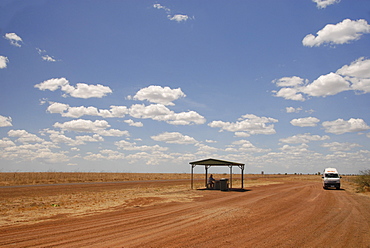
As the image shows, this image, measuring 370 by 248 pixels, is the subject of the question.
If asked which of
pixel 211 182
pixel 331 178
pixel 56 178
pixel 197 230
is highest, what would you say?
pixel 331 178

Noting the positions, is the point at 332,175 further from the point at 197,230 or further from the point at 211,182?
the point at 197,230

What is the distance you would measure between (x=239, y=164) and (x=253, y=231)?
21.8 m

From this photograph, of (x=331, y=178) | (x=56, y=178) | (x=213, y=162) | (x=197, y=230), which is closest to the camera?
(x=197, y=230)

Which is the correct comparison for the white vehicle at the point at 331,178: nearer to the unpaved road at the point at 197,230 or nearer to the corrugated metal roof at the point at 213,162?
the corrugated metal roof at the point at 213,162

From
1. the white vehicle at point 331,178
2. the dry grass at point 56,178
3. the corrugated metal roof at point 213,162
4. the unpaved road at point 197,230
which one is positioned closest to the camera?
the unpaved road at point 197,230

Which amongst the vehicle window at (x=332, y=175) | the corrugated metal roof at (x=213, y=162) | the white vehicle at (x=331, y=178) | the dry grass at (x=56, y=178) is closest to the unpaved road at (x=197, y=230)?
the corrugated metal roof at (x=213, y=162)

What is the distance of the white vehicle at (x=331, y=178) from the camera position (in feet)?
116

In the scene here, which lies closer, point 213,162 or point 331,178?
point 213,162

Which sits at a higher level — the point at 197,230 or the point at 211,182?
the point at 211,182

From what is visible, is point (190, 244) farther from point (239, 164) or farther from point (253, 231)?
point (239, 164)

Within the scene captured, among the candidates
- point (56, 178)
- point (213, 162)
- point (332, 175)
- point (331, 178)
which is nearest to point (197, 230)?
point (213, 162)

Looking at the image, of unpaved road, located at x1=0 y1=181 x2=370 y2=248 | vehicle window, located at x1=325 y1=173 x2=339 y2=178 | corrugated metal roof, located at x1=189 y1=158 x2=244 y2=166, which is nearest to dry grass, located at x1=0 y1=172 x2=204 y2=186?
corrugated metal roof, located at x1=189 y1=158 x2=244 y2=166

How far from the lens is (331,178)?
1405 inches

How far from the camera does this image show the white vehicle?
35344mm
